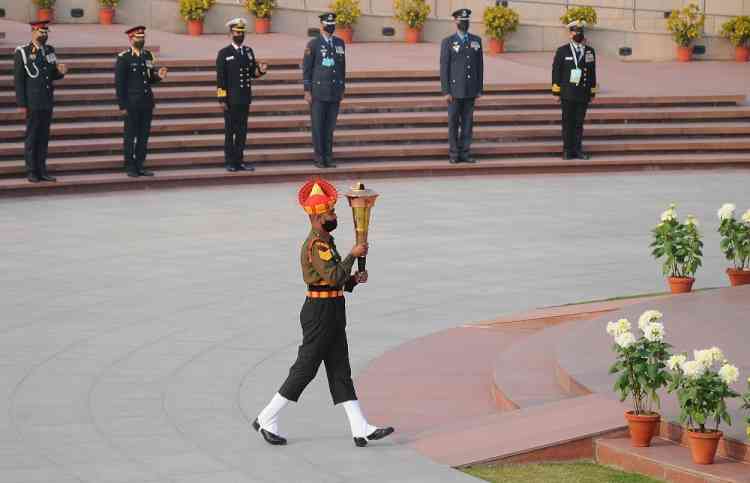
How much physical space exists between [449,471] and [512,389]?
166 centimetres

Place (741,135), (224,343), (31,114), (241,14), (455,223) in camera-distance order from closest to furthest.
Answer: (224,343), (455,223), (31,114), (741,135), (241,14)

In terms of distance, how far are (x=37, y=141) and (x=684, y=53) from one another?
48.3 feet

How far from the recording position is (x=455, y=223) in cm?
1809

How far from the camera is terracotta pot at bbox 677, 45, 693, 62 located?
30.0 metres

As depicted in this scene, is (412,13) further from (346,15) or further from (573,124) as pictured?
(573,124)

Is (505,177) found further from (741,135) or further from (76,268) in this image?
(76,268)

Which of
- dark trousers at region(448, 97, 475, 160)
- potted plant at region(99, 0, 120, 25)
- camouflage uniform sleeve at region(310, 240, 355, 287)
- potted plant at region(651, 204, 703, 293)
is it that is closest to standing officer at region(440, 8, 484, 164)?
dark trousers at region(448, 97, 475, 160)

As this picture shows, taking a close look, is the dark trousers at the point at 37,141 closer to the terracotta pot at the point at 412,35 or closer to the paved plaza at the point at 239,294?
the paved plaza at the point at 239,294

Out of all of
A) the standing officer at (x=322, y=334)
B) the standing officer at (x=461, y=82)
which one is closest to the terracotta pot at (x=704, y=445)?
the standing officer at (x=322, y=334)

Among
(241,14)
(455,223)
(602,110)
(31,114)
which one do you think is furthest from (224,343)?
(241,14)

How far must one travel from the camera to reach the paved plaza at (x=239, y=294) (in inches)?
362

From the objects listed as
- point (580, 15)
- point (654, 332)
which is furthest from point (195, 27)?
point (654, 332)

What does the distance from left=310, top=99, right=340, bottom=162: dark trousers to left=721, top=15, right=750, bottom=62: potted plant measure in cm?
1096

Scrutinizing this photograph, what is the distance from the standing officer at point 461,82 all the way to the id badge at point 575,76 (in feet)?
4.55
